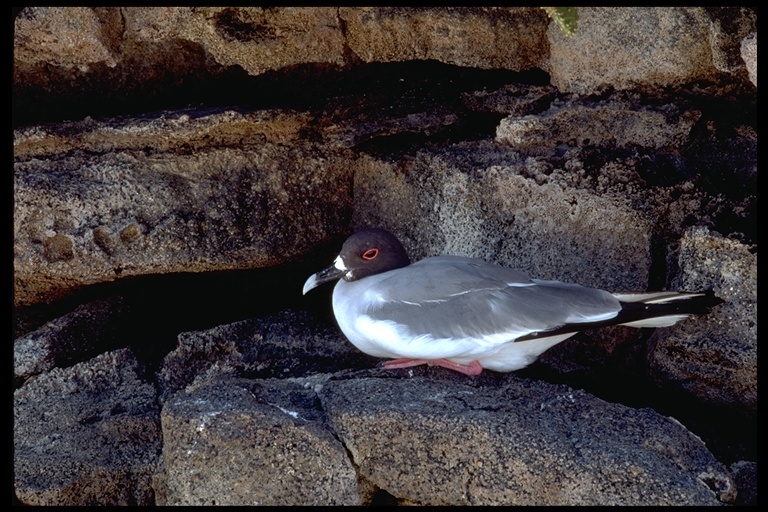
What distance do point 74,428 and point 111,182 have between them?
3.47ft

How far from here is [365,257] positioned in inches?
184

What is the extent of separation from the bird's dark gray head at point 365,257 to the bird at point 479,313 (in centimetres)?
17

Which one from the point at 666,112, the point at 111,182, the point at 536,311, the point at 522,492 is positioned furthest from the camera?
the point at 111,182

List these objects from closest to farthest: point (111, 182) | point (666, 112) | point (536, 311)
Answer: point (536, 311)
point (666, 112)
point (111, 182)

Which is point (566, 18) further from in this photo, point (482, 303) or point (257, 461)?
point (257, 461)

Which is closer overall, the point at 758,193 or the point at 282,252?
the point at 758,193

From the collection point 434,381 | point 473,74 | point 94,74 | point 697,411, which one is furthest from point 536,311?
point 94,74

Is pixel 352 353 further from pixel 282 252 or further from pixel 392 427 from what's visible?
pixel 392 427

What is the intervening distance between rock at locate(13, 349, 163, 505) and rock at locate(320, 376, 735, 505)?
895 mm

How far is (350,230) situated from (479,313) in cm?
128

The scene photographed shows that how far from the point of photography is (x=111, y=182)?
4.81 meters

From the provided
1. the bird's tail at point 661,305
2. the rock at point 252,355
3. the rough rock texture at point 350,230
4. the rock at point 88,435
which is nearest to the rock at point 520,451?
the rough rock texture at point 350,230

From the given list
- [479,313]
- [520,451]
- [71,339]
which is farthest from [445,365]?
[71,339]

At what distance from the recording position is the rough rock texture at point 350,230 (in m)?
3.88
